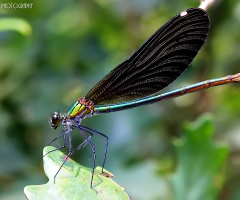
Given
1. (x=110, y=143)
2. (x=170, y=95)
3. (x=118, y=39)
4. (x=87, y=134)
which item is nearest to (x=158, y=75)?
(x=170, y=95)

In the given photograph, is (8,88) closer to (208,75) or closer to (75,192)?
(208,75)

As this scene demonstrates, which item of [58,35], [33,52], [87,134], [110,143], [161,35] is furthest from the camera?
[58,35]

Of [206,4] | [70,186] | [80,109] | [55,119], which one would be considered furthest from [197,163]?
Answer: [70,186]

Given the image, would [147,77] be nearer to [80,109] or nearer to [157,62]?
[157,62]

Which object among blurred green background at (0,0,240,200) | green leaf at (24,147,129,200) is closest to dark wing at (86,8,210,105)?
blurred green background at (0,0,240,200)

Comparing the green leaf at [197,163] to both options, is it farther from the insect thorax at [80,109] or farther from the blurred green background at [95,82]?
the insect thorax at [80,109]

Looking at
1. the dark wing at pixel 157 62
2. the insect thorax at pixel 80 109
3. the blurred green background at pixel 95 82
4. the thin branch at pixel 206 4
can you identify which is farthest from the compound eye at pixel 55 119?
the thin branch at pixel 206 4

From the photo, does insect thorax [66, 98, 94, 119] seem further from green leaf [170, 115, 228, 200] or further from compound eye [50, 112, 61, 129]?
green leaf [170, 115, 228, 200]
